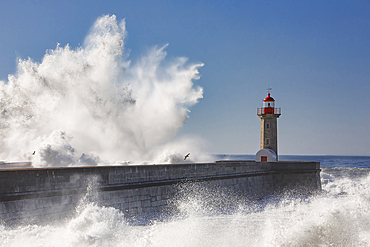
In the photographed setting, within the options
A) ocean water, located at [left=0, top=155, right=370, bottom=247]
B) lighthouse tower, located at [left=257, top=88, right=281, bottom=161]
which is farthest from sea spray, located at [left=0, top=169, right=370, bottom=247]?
lighthouse tower, located at [left=257, top=88, right=281, bottom=161]

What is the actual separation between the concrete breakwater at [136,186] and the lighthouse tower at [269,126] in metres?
3.40

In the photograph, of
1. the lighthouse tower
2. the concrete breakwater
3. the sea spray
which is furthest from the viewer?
the lighthouse tower

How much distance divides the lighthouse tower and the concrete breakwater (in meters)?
3.40

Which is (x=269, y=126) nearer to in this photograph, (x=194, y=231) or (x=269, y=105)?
(x=269, y=105)

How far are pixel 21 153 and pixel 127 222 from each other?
1419 centimetres

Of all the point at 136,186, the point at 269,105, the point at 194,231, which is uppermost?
the point at 269,105

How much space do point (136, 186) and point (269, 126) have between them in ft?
40.1

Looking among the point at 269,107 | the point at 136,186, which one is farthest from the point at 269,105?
the point at 136,186

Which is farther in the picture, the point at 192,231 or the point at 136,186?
the point at 136,186

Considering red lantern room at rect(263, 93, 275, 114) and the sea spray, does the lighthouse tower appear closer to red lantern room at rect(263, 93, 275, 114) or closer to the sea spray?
red lantern room at rect(263, 93, 275, 114)

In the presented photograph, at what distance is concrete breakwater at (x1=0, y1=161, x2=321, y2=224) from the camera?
23.4 ft

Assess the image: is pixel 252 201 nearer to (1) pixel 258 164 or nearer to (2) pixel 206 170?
(1) pixel 258 164

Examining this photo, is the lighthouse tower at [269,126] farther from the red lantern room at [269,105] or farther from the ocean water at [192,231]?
the ocean water at [192,231]

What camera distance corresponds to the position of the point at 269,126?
20.0 meters
